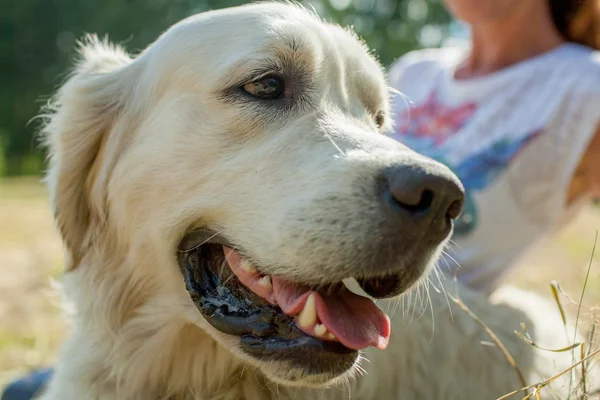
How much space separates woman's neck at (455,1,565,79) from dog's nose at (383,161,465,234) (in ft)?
8.34

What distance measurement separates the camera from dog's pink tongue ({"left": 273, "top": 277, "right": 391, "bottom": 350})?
6.38 feet

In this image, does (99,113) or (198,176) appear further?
(99,113)

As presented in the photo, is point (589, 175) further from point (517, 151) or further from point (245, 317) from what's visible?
point (245, 317)

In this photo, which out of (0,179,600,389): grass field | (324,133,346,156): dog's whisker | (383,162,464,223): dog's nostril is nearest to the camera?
(383,162,464,223): dog's nostril

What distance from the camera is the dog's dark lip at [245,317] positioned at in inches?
75.0

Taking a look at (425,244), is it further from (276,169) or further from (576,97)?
(576,97)

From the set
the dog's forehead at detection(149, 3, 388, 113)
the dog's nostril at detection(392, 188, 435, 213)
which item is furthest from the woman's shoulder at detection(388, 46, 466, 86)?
the dog's nostril at detection(392, 188, 435, 213)

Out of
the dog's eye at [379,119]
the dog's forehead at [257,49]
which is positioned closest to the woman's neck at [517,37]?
the dog's eye at [379,119]

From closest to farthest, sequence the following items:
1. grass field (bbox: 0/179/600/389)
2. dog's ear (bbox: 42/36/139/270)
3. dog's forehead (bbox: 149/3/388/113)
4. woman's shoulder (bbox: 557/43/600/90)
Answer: dog's forehead (bbox: 149/3/388/113) < dog's ear (bbox: 42/36/139/270) < woman's shoulder (bbox: 557/43/600/90) < grass field (bbox: 0/179/600/389)

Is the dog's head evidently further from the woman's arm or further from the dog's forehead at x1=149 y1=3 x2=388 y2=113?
the woman's arm

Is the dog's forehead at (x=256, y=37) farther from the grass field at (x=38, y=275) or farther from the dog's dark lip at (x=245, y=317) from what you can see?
the grass field at (x=38, y=275)

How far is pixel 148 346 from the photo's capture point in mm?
2430

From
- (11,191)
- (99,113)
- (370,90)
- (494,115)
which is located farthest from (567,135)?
(11,191)

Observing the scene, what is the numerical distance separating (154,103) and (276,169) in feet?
2.35
